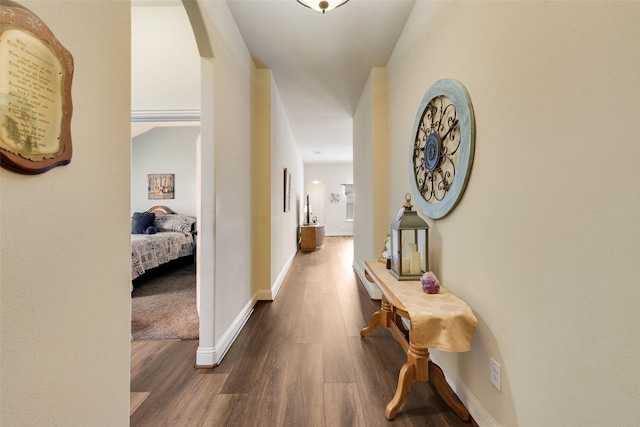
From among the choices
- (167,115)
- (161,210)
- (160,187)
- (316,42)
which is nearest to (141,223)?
(161,210)

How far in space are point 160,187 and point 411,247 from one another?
5588 mm

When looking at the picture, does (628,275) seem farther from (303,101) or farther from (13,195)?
(303,101)

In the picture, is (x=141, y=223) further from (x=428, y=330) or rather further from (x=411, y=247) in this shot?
(x=428, y=330)

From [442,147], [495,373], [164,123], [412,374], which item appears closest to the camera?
[495,373]

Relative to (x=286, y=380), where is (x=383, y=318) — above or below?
above

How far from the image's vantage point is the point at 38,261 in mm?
637

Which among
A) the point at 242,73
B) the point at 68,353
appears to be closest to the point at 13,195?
the point at 68,353

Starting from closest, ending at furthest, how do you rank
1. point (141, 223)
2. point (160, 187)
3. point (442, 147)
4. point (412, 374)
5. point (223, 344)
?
point (412, 374), point (442, 147), point (223, 344), point (141, 223), point (160, 187)

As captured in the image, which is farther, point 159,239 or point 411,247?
point 159,239

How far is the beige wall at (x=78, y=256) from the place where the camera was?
1.95 feet

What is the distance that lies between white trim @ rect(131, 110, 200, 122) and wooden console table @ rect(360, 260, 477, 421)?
233 cm

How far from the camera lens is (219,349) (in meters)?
1.74

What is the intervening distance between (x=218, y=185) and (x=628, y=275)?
6.48 ft

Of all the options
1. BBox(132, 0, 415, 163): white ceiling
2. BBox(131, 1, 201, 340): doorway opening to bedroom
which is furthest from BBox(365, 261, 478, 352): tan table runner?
BBox(132, 0, 415, 163): white ceiling
